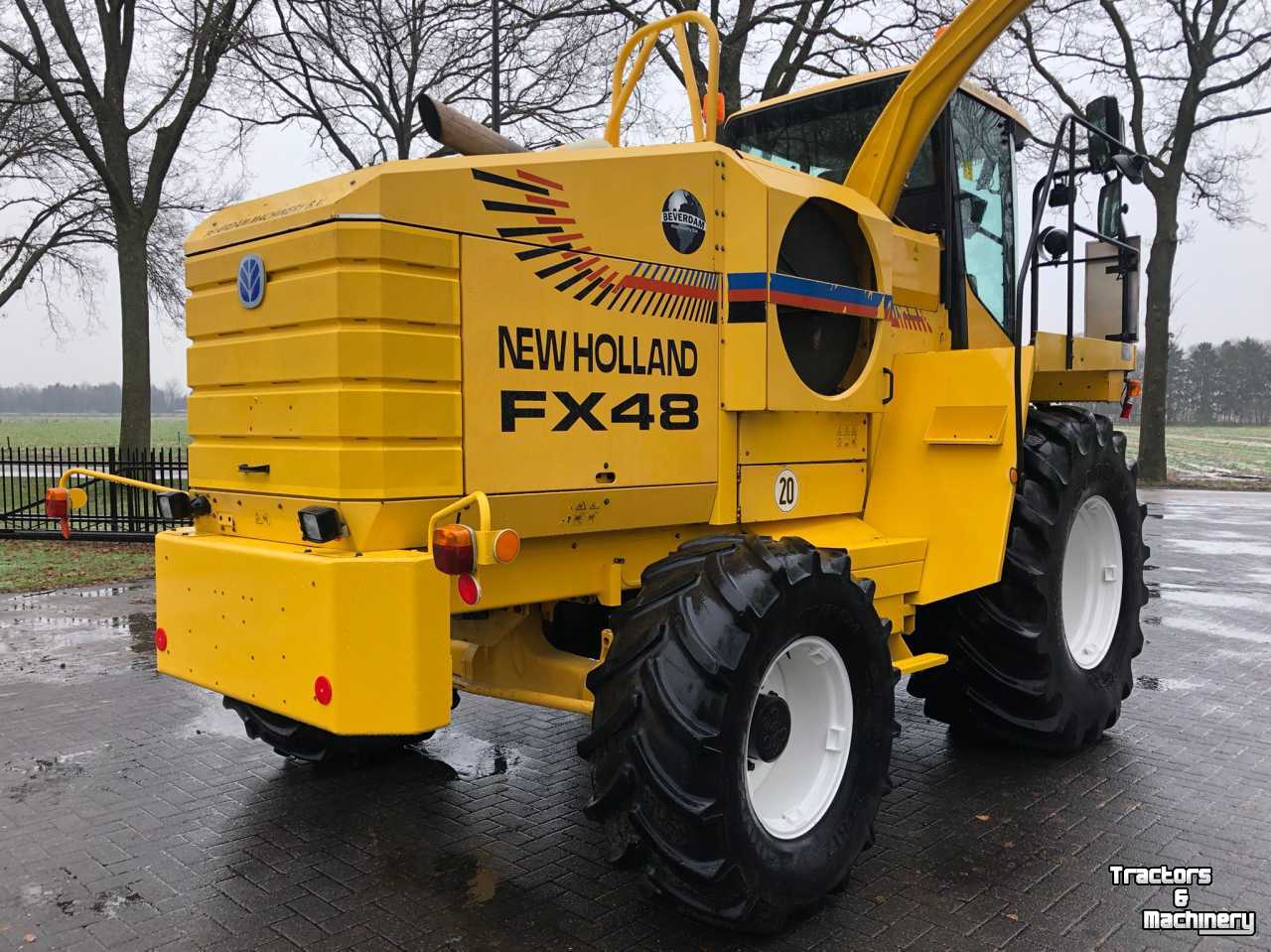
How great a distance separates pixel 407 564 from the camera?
300 centimetres

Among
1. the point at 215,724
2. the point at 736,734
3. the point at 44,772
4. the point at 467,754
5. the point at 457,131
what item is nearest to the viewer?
the point at 736,734

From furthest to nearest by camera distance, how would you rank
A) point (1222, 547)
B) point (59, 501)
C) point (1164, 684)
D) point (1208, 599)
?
point (1222, 547) < point (1208, 599) < point (1164, 684) < point (59, 501)

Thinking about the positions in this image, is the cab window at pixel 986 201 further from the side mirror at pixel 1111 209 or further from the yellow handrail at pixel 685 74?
the yellow handrail at pixel 685 74

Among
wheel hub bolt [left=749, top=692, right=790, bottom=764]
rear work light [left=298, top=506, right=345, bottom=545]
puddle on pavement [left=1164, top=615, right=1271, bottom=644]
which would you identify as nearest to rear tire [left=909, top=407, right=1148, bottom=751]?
wheel hub bolt [left=749, top=692, right=790, bottom=764]

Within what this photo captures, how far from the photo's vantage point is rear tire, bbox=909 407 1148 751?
182 inches

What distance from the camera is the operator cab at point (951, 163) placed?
4852 mm

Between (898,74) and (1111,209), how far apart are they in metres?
1.43

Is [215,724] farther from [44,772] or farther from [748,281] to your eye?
[748,281]

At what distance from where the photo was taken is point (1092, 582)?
547cm

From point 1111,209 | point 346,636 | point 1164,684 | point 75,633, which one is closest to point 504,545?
point 346,636

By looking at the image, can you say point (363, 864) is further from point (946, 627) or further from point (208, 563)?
point (946, 627)

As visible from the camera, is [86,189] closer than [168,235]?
Yes

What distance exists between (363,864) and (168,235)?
23.7 m

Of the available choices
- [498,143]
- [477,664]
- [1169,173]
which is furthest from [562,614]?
[1169,173]
